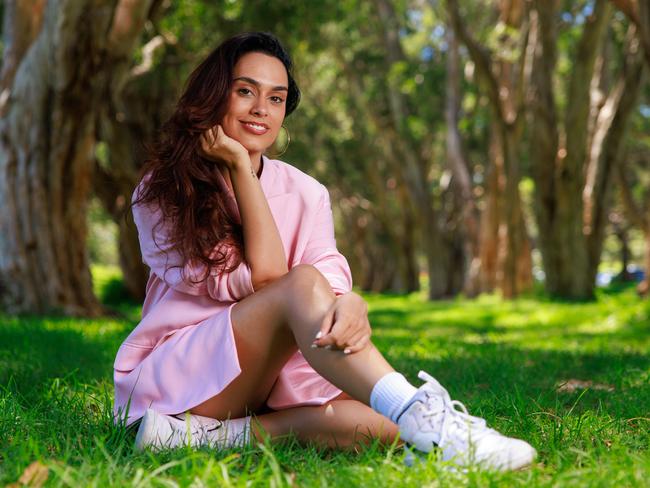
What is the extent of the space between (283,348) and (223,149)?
32.8 inches

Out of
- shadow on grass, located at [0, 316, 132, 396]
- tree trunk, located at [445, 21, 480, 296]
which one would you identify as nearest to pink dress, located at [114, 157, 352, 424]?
shadow on grass, located at [0, 316, 132, 396]

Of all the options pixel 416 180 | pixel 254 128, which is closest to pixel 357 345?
pixel 254 128

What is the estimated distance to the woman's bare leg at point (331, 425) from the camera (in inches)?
114

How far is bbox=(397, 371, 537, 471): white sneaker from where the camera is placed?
2445 mm

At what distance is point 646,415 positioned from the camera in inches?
137

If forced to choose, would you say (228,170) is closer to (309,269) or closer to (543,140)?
(309,269)

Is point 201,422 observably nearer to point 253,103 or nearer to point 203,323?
point 203,323

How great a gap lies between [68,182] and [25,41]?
2.10m

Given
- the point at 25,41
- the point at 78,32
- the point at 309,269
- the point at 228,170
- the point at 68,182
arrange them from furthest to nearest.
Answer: the point at 25,41 → the point at 68,182 → the point at 78,32 → the point at 228,170 → the point at 309,269

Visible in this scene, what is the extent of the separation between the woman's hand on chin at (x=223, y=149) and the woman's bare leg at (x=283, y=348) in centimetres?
54

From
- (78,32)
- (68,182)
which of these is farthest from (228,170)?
(68,182)

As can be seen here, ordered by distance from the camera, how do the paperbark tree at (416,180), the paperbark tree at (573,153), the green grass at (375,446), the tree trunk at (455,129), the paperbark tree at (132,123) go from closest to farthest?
1. the green grass at (375,446)
2. the paperbark tree at (573,153)
3. the paperbark tree at (132,123)
4. the tree trunk at (455,129)
5. the paperbark tree at (416,180)

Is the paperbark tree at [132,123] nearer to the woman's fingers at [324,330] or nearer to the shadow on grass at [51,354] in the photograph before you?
the shadow on grass at [51,354]

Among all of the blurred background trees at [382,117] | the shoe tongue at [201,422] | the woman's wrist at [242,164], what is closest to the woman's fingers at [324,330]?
the shoe tongue at [201,422]
